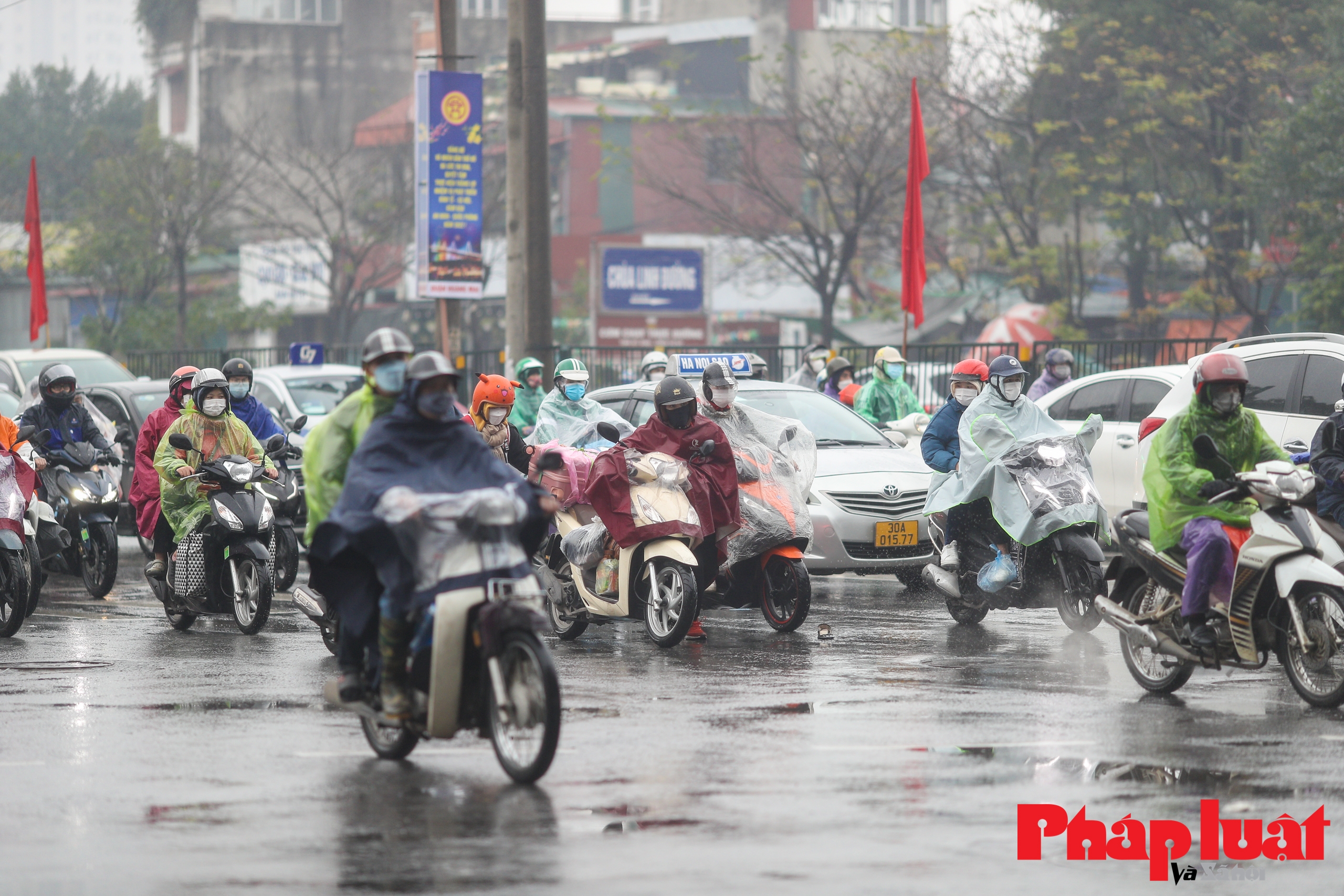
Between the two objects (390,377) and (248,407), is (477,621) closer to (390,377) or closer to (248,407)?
(390,377)

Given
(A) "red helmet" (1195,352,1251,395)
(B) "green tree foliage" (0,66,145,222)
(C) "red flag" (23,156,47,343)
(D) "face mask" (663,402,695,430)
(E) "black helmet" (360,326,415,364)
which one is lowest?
(D) "face mask" (663,402,695,430)

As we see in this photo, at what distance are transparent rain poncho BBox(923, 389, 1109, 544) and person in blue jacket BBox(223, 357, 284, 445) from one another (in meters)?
4.82

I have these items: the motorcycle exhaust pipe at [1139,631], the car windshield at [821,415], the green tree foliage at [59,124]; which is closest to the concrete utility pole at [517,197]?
the car windshield at [821,415]

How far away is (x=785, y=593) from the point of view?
464 inches

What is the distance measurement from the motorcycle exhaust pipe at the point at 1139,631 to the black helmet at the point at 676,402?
116 inches

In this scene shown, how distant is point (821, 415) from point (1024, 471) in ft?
10.8

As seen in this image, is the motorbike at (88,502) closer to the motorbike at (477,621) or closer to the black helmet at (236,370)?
the black helmet at (236,370)

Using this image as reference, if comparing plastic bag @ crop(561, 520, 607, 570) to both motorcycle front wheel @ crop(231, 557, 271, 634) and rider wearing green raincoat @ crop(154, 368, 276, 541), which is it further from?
rider wearing green raincoat @ crop(154, 368, 276, 541)

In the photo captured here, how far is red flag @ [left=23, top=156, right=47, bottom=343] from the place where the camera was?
1077 inches

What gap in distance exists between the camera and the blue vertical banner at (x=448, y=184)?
63.9 feet

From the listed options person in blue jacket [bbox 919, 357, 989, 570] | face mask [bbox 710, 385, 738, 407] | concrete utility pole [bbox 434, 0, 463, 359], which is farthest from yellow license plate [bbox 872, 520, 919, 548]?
concrete utility pole [bbox 434, 0, 463, 359]

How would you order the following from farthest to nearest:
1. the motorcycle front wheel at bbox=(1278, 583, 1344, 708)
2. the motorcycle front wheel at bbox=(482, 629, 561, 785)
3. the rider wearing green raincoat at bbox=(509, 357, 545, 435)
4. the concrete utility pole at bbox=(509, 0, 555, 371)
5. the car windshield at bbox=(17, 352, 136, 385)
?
the car windshield at bbox=(17, 352, 136, 385)
the concrete utility pole at bbox=(509, 0, 555, 371)
the rider wearing green raincoat at bbox=(509, 357, 545, 435)
the motorcycle front wheel at bbox=(1278, 583, 1344, 708)
the motorcycle front wheel at bbox=(482, 629, 561, 785)

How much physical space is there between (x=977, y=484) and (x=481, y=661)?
5.54 metres

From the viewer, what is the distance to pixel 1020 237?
42125mm
